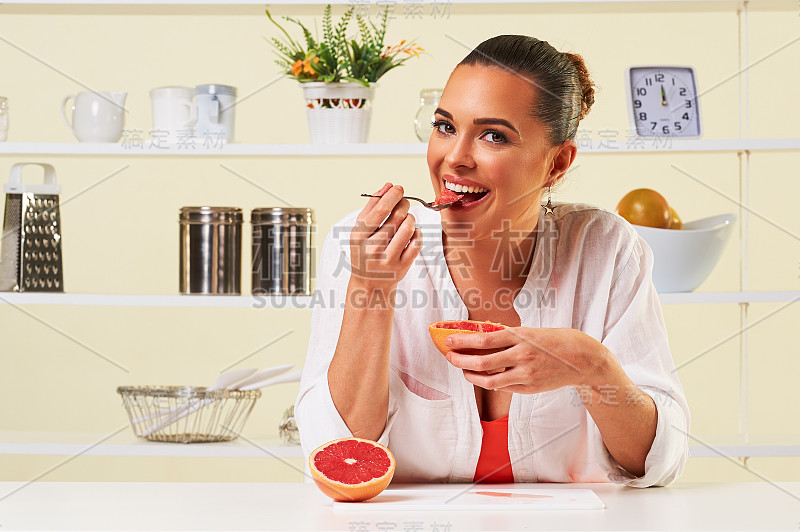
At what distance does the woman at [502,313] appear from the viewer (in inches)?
48.3

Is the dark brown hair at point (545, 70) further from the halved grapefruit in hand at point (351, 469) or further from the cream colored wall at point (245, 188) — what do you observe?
the cream colored wall at point (245, 188)

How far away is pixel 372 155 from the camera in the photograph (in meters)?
2.14

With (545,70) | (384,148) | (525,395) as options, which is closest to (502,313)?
(525,395)

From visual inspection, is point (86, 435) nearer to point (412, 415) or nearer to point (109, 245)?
point (109, 245)

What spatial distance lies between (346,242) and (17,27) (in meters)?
1.84

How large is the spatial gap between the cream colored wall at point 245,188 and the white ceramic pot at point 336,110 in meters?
0.54

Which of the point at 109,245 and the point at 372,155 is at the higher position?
the point at 372,155

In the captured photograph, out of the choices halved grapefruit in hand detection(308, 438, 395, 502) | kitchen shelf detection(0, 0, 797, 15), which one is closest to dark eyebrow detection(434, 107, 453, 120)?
halved grapefruit in hand detection(308, 438, 395, 502)

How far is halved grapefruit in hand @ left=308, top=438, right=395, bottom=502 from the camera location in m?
1.06

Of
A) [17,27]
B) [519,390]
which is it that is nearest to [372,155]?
[519,390]

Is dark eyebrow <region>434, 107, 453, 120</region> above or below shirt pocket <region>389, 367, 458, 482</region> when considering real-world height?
above

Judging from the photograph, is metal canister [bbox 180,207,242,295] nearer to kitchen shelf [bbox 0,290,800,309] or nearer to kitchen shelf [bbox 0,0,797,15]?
kitchen shelf [bbox 0,290,800,309]

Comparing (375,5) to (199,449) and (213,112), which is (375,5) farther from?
(199,449)

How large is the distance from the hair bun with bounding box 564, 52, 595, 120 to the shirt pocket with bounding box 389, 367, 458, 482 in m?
0.56
